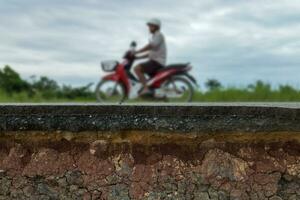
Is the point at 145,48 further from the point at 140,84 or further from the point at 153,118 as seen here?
the point at 153,118

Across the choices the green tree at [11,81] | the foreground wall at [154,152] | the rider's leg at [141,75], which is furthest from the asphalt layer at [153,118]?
the green tree at [11,81]

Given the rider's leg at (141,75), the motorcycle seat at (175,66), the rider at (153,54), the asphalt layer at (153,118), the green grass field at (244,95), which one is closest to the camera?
the asphalt layer at (153,118)

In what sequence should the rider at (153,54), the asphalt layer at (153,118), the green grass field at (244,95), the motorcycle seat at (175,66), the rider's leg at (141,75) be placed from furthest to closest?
1. the green grass field at (244,95)
2. the rider's leg at (141,75)
3. the motorcycle seat at (175,66)
4. the rider at (153,54)
5. the asphalt layer at (153,118)

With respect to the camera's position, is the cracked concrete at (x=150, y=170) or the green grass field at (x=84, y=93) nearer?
the cracked concrete at (x=150, y=170)

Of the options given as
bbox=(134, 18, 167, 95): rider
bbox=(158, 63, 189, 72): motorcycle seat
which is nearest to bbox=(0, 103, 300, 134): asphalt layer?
bbox=(134, 18, 167, 95): rider

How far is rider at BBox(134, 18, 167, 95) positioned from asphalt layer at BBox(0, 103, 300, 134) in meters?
8.91

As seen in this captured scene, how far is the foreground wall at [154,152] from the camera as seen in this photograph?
6.46 feet

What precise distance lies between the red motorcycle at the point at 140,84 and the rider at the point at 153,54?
88 mm

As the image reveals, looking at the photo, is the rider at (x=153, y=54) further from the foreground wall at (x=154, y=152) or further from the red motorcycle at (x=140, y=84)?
the foreground wall at (x=154, y=152)

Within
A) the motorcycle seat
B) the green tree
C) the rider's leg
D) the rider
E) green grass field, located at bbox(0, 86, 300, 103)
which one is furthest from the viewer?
the green tree

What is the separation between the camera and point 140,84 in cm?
1162

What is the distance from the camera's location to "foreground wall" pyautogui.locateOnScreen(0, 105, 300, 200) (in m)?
1.97

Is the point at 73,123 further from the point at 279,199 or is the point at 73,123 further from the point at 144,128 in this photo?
the point at 279,199

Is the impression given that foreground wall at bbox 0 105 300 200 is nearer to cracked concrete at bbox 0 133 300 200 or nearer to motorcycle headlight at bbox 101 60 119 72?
cracked concrete at bbox 0 133 300 200
